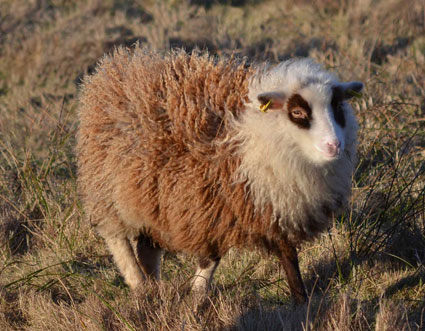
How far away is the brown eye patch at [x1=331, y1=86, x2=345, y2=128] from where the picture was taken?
12.1 feet

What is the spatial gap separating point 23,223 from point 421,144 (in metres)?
4.15

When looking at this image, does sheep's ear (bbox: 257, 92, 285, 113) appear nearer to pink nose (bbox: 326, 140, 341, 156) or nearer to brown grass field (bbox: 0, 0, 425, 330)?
Result: pink nose (bbox: 326, 140, 341, 156)

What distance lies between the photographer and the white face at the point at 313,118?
3438mm

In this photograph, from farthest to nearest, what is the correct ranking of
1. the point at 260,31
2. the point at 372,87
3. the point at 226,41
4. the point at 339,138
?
the point at 260,31
the point at 226,41
the point at 372,87
the point at 339,138

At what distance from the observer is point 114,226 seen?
4.46 m

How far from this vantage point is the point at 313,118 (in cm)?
353

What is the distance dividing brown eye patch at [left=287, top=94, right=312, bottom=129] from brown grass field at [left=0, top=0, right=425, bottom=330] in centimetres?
100

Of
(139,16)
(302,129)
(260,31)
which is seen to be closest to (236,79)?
(302,129)

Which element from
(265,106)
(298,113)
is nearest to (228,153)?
(265,106)

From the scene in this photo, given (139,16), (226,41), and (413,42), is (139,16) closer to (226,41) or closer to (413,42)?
(226,41)

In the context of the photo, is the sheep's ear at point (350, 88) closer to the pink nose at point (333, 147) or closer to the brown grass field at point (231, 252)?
the pink nose at point (333, 147)

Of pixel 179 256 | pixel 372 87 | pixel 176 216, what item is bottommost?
pixel 179 256

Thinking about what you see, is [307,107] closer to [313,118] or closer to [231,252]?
[313,118]

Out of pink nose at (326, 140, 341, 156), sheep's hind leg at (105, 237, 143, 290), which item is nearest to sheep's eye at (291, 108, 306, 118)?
pink nose at (326, 140, 341, 156)
